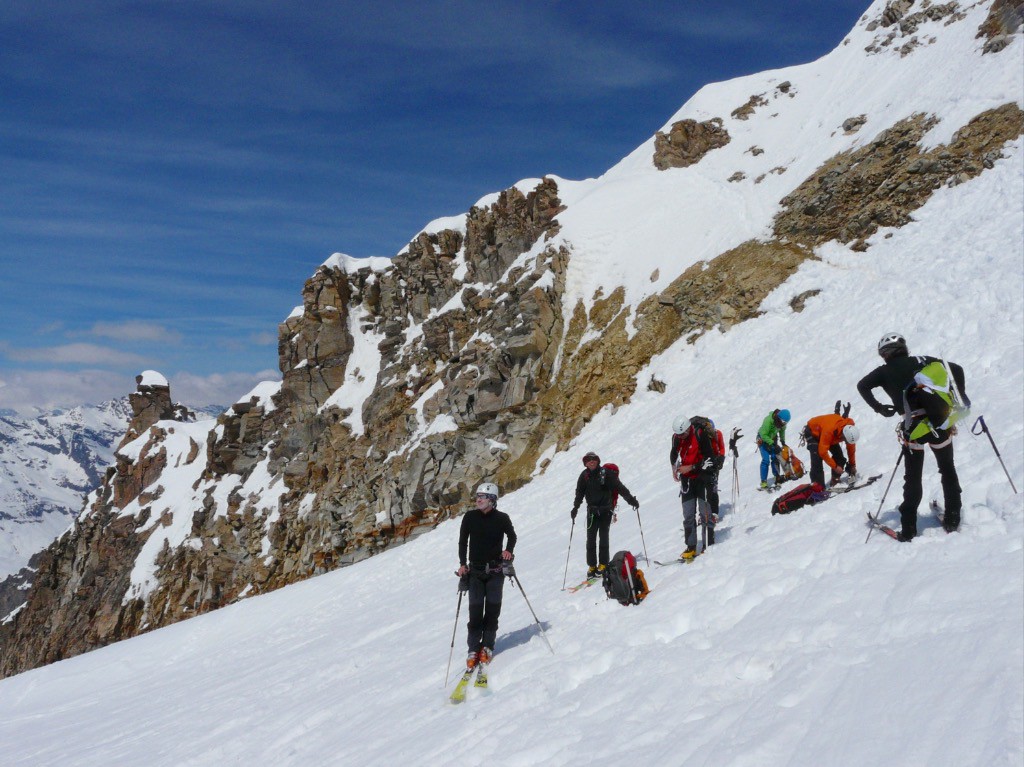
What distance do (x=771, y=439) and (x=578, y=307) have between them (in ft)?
87.5

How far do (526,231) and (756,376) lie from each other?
1115 inches

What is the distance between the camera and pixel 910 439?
261 inches

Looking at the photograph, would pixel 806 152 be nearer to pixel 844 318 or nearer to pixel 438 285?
pixel 844 318

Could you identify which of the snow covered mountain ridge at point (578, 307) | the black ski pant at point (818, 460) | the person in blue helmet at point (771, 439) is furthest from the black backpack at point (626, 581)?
the snow covered mountain ridge at point (578, 307)

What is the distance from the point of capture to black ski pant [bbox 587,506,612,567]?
10.3 metres

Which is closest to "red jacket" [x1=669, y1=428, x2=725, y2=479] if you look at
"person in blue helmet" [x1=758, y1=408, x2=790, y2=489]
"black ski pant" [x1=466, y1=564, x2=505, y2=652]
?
"black ski pant" [x1=466, y1=564, x2=505, y2=652]

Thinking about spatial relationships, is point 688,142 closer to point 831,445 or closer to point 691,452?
point 831,445

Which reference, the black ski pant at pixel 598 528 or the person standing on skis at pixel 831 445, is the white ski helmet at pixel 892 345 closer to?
the person standing on skis at pixel 831 445

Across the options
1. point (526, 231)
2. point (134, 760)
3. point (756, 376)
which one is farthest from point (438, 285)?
point (134, 760)

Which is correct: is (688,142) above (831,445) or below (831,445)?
above

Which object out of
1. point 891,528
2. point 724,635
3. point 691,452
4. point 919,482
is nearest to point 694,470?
point 691,452

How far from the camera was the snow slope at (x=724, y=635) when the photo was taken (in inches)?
176

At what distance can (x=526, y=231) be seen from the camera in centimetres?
4803

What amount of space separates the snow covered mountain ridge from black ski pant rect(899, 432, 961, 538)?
9.04m
